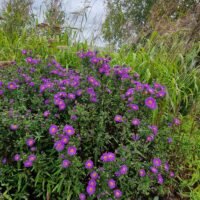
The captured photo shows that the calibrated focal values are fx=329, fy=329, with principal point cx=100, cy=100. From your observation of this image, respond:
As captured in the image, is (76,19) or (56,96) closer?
(56,96)

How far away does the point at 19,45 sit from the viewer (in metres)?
4.16

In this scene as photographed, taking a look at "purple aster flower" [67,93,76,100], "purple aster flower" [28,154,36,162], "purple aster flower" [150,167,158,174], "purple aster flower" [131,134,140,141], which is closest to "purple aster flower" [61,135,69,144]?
"purple aster flower" [28,154,36,162]

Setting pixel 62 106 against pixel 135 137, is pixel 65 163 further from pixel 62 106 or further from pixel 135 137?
pixel 135 137

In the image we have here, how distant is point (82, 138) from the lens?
212 centimetres

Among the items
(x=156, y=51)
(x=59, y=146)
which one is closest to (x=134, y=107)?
(x=59, y=146)

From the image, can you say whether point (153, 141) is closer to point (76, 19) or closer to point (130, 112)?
point (130, 112)

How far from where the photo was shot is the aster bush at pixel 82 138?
6.41 feet

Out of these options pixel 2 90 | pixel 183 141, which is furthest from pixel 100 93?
pixel 183 141

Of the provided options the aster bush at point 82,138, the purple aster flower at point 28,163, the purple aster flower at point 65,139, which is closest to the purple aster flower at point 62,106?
the aster bush at point 82,138

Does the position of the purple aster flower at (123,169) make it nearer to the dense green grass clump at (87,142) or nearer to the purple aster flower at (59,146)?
the dense green grass clump at (87,142)

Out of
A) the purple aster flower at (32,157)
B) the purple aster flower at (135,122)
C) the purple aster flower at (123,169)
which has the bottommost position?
the purple aster flower at (32,157)

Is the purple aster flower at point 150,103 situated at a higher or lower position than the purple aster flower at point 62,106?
higher

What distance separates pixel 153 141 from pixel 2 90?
1128 millimetres

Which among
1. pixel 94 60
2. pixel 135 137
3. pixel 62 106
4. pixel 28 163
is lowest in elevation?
pixel 28 163
